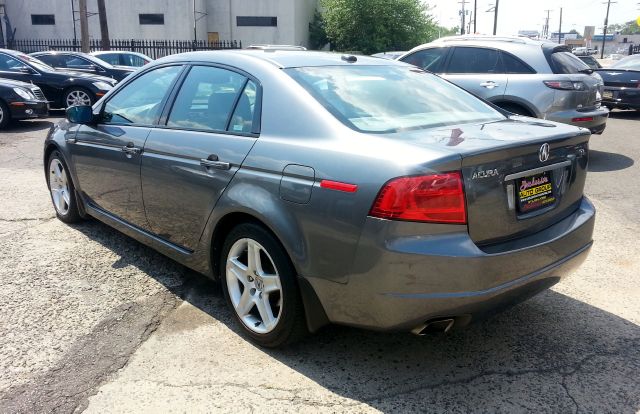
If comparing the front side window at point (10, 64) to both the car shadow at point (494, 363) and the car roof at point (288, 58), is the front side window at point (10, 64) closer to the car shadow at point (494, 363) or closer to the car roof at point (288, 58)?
the car roof at point (288, 58)

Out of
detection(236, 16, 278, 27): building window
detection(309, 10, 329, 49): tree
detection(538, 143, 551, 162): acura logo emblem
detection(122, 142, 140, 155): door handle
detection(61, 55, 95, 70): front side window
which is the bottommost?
detection(122, 142, 140, 155): door handle

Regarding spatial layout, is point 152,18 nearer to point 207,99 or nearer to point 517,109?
point 517,109

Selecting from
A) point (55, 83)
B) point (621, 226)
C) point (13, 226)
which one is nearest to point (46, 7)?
point (55, 83)

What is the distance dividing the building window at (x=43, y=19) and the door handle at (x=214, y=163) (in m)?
38.0

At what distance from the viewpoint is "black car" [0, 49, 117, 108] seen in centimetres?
1364

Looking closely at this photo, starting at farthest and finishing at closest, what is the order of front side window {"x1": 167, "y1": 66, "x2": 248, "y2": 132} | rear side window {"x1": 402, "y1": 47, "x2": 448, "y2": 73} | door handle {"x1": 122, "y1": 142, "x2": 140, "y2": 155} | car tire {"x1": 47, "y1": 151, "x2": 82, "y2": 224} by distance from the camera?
1. rear side window {"x1": 402, "y1": 47, "x2": 448, "y2": 73}
2. car tire {"x1": 47, "y1": 151, "x2": 82, "y2": 224}
3. door handle {"x1": 122, "y1": 142, "x2": 140, "y2": 155}
4. front side window {"x1": 167, "y1": 66, "x2": 248, "y2": 132}

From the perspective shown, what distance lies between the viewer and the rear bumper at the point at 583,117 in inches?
297

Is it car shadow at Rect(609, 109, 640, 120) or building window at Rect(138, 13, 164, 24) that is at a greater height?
building window at Rect(138, 13, 164, 24)

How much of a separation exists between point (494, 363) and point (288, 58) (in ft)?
7.17

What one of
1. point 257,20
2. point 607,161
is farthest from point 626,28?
point 607,161

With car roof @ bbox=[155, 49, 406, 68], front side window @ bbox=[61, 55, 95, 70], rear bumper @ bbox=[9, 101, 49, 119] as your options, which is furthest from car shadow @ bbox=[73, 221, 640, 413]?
front side window @ bbox=[61, 55, 95, 70]

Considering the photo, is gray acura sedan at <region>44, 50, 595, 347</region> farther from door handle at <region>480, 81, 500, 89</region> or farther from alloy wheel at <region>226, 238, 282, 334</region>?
door handle at <region>480, 81, 500, 89</region>

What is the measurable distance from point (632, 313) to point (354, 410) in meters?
2.11

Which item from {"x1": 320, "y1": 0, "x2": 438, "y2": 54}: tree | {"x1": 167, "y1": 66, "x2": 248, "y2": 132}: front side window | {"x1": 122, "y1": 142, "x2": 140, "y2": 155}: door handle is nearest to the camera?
{"x1": 167, "y1": 66, "x2": 248, "y2": 132}: front side window
